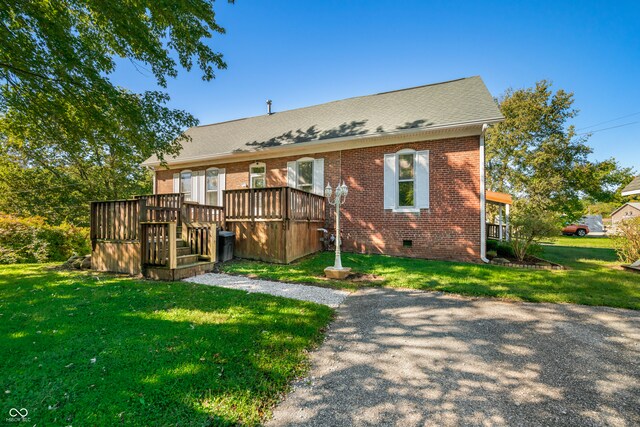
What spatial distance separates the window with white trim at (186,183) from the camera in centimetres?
1320

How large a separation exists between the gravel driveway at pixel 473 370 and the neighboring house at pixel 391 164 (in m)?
4.81

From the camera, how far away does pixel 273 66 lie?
11.6 meters

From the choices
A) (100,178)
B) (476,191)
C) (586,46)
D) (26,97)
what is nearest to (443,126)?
(476,191)

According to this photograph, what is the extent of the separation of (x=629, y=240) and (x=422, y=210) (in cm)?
583

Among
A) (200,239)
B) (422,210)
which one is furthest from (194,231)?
(422,210)

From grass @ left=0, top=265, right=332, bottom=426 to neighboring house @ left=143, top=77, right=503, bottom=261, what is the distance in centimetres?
A: 604

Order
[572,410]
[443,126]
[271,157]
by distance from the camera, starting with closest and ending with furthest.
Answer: [572,410] < [443,126] < [271,157]

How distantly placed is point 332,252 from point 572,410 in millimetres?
7901

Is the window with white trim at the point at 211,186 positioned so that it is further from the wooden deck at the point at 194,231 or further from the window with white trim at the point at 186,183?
the wooden deck at the point at 194,231

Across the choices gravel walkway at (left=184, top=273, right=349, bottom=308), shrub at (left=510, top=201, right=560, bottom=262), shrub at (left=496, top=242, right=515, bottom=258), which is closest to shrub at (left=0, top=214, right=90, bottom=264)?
gravel walkway at (left=184, top=273, right=349, bottom=308)

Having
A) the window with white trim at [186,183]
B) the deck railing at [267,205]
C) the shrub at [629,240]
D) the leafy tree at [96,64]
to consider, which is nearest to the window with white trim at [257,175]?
the deck railing at [267,205]

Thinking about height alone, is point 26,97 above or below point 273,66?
below

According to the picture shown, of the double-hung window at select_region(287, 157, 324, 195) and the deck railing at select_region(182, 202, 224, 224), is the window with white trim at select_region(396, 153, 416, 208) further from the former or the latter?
the deck railing at select_region(182, 202, 224, 224)

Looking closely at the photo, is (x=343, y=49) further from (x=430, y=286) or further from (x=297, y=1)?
(x=430, y=286)
